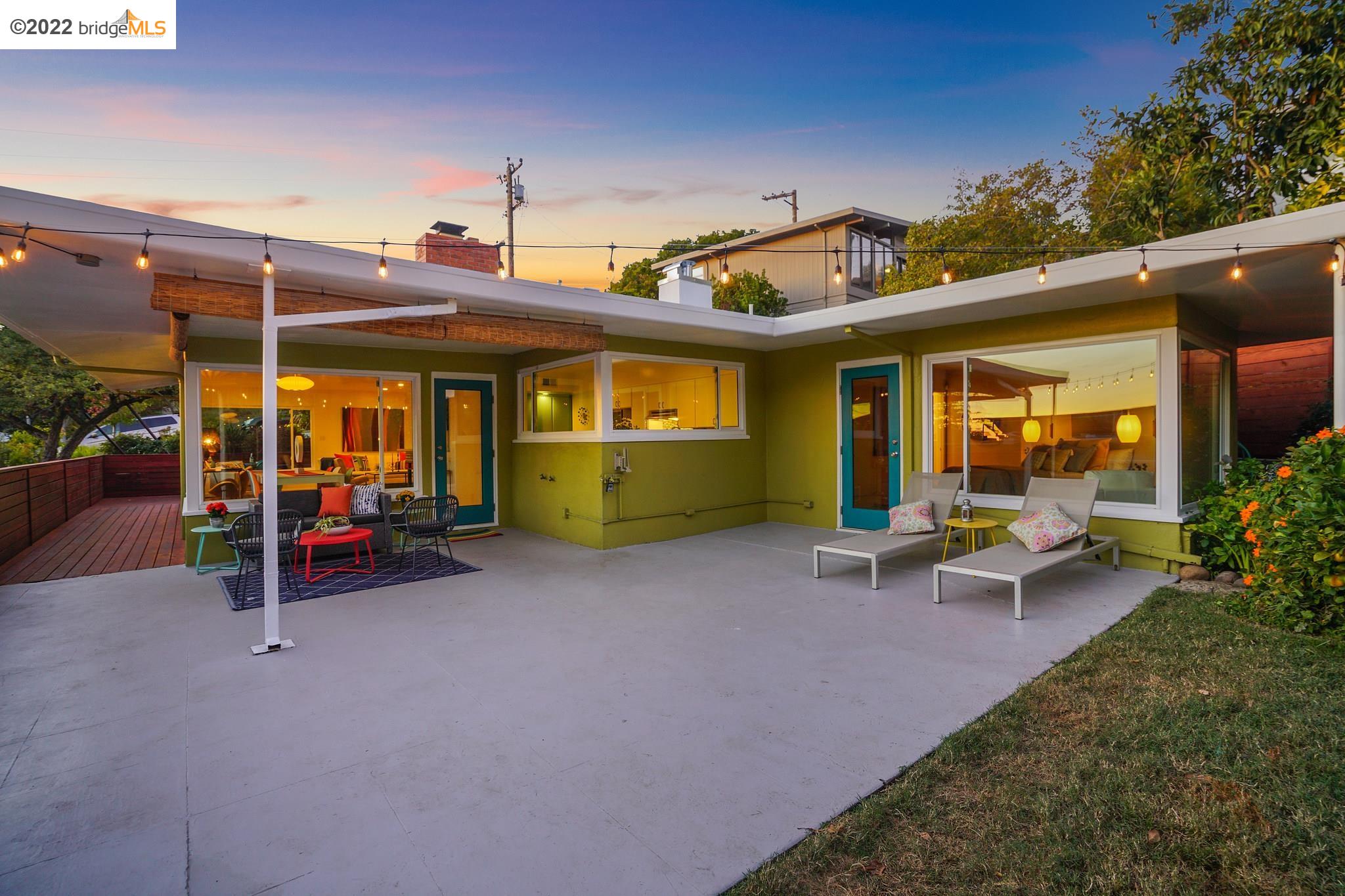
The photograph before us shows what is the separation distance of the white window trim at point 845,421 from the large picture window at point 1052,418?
0.37 m

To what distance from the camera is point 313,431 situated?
27.2ft

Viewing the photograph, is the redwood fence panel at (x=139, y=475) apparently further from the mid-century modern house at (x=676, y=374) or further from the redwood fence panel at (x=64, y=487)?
the mid-century modern house at (x=676, y=374)

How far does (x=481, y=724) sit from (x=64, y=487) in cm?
1226

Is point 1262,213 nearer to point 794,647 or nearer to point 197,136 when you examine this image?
point 794,647

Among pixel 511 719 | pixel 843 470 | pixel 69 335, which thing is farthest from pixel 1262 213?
pixel 69 335

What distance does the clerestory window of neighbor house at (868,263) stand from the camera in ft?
52.0

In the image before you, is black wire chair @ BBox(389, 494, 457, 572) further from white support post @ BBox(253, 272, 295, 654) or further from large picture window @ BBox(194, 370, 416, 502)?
white support post @ BBox(253, 272, 295, 654)

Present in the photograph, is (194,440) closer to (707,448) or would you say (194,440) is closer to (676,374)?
(676,374)

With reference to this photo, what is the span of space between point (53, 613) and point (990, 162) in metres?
18.3

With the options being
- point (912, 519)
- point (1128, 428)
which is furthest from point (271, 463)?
point (1128, 428)

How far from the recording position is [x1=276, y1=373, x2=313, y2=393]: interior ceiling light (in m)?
7.60

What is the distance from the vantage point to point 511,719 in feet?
10.1

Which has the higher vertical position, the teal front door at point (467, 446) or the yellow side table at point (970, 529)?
the teal front door at point (467, 446)

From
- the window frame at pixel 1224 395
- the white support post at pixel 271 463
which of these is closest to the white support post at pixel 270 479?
the white support post at pixel 271 463
